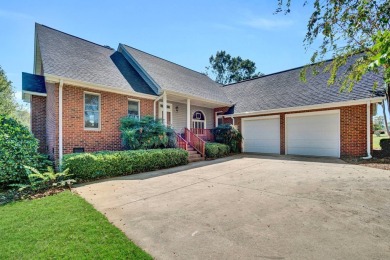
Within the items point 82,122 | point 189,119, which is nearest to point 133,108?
point 82,122

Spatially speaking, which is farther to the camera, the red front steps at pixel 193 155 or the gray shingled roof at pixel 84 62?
the red front steps at pixel 193 155

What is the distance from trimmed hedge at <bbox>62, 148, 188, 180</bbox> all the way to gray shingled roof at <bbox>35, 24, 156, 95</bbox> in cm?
360

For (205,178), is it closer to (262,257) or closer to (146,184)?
(146,184)

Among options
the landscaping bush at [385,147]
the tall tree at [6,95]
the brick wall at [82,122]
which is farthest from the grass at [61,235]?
the tall tree at [6,95]

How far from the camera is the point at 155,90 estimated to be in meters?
11.3

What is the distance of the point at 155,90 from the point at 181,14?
402cm

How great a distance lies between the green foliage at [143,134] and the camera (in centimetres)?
920

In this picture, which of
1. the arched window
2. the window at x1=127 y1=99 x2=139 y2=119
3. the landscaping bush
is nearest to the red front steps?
the window at x1=127 y1=99 x2=139 y2=119

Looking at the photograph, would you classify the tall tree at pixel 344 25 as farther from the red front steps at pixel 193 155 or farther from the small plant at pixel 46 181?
the small plant at pixel 46 181

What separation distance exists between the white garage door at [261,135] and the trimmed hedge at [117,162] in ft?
21.2

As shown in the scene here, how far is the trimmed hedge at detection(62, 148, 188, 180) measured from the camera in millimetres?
6664

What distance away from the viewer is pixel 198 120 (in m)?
15.4

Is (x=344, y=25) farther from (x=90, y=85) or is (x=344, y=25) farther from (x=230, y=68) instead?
(x=230, y=68)

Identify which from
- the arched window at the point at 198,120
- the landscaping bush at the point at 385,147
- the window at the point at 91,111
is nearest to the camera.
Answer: the window at the point at 91,111
